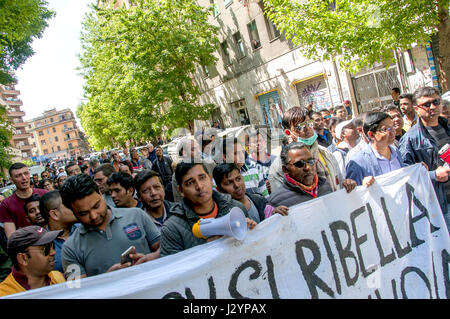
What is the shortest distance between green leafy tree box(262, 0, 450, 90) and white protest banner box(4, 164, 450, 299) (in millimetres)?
5130

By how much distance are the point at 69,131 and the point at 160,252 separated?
137 meters

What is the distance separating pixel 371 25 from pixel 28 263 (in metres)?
7.31

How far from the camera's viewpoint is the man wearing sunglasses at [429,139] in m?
3.32

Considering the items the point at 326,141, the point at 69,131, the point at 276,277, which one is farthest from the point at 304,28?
the point at 69,131

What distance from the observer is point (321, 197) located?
8.50ft

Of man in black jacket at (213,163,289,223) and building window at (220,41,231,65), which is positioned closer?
man in black jacket at (213,163,289,223)

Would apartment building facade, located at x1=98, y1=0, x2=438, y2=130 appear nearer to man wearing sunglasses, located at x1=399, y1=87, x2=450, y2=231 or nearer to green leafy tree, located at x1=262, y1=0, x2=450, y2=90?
green leafy tree, located at x1=262, y1=0, x2=450, y2=90

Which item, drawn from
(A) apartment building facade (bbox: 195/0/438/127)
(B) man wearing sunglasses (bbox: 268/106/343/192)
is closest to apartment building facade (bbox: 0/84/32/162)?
(A) apartment building facade (bbox: 195/0/438/127)

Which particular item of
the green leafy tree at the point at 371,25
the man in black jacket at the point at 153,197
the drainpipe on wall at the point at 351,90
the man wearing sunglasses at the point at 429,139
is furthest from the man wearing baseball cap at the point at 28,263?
the drainpipe on wall at the point at 351,90

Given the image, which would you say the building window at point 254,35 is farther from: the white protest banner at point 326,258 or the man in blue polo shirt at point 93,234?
the man in blue polo shirt at point 93,234

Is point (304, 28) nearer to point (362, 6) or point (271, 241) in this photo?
point (362, 6)

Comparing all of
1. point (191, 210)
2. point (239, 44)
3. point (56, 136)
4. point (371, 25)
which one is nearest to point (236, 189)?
point (191, 210)

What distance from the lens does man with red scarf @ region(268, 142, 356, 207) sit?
8.84 feet

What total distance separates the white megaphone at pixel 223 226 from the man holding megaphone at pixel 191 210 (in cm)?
1
